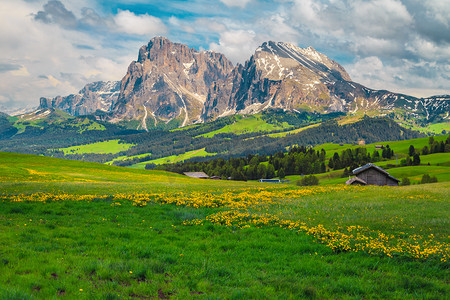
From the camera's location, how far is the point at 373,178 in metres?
83.6

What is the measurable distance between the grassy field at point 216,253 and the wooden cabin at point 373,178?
210ft

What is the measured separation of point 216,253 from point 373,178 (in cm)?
8273

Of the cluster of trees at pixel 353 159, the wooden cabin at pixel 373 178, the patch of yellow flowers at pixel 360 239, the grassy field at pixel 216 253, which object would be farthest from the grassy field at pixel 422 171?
the grassy field at pixel 216 253

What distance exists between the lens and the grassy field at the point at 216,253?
9359mm

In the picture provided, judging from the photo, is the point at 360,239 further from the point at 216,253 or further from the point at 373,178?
the point at 373,178

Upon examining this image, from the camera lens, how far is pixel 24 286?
27.7 ft

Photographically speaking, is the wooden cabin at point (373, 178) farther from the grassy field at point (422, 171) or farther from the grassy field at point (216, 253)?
the grassy field at point (216, 253)

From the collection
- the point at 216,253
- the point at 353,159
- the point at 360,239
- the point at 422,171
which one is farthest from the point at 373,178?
the point at 353,159

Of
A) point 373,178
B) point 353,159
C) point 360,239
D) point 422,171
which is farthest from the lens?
point 353,159

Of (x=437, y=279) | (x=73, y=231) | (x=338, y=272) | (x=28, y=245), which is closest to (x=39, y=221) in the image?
(x=73, y=231)

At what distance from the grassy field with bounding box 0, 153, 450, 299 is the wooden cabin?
64.0 metres

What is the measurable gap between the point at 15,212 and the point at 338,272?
20.2 metres

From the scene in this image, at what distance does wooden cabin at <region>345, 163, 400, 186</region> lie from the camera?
82.2m

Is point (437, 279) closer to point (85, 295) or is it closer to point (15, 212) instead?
point (85, 295)
